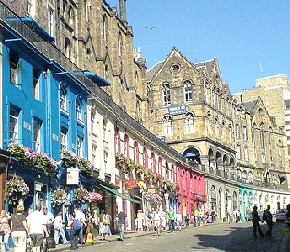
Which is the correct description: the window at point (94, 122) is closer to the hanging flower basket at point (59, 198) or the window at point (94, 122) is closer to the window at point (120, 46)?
the hanging flower basket at point (59, 198)

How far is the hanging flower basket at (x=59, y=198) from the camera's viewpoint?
2977cm

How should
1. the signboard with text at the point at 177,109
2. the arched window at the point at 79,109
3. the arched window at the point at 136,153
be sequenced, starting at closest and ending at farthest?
the arched window at the point at 79,109, the arched window at the point at 136,153, the signboard with text at the point at 177,109

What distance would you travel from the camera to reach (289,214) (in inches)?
747

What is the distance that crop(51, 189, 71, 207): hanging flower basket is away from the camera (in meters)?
29.8

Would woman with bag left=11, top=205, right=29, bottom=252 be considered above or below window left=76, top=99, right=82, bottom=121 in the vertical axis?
below

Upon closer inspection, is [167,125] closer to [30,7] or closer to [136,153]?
[136,153]

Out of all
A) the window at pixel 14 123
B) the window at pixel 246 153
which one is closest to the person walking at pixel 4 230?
the window at pixel 14 123

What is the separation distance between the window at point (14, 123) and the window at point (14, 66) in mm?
1327

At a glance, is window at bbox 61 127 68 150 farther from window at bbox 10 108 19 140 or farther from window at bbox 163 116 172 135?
window at bbox 163 116 172 135

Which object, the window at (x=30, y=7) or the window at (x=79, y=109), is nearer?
the window at (x=79, y=109)

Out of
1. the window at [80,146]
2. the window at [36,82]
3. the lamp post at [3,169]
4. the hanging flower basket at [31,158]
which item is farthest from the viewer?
the window at [80,146]

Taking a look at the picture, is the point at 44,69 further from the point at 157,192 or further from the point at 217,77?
the point at 217,77

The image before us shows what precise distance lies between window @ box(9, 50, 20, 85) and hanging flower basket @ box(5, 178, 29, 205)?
4.76 m

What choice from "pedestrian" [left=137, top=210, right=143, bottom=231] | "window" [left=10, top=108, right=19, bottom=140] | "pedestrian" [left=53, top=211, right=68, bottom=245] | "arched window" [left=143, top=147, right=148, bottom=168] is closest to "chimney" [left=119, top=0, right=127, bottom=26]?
"arched window" [left=143, top=147, right=148, bottom=168]
